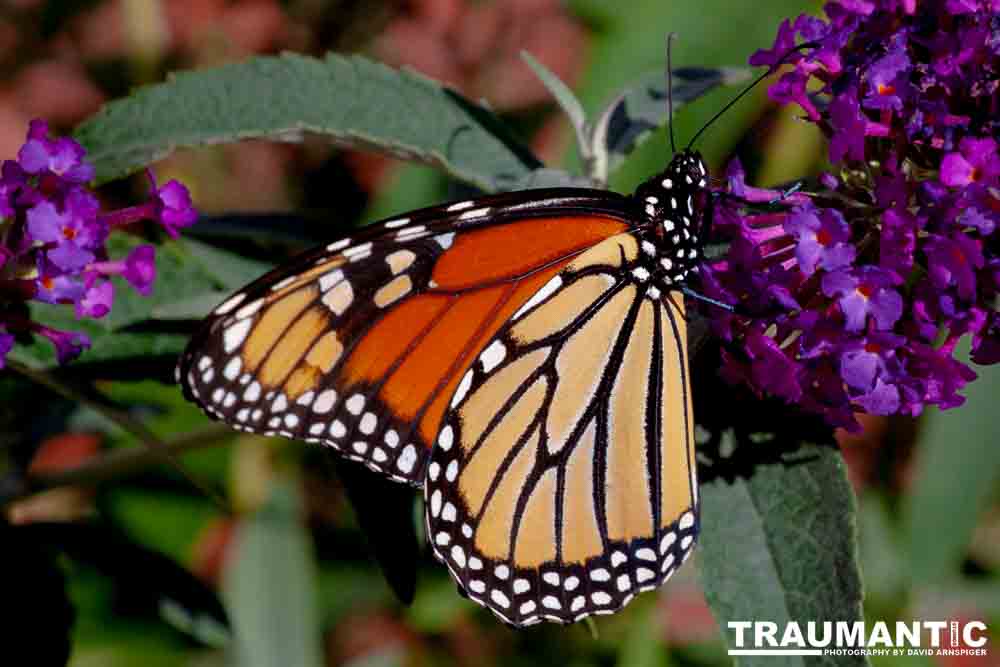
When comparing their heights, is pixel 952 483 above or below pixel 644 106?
below

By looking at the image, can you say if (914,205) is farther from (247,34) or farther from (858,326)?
(247,34)

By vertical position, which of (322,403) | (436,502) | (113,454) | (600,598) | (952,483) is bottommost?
(600,598)

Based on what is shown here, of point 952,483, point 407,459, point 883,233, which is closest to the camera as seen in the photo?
point 883,233

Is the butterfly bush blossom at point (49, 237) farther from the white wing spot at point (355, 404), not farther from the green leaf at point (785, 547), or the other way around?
the green leaf at point (785, 547)

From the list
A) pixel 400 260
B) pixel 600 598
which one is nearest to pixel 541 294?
pixel 400 260

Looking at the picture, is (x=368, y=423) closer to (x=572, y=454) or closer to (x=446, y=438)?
(x=446, y=438)

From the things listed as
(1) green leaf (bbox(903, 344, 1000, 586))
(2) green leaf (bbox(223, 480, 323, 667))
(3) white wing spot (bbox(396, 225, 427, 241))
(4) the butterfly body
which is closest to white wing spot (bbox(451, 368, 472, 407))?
(4) the butterfly body

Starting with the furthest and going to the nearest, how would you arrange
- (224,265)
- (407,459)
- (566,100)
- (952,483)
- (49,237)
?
(952,483)
(224,265)
(566,100)
(407,459)
(49,237)
